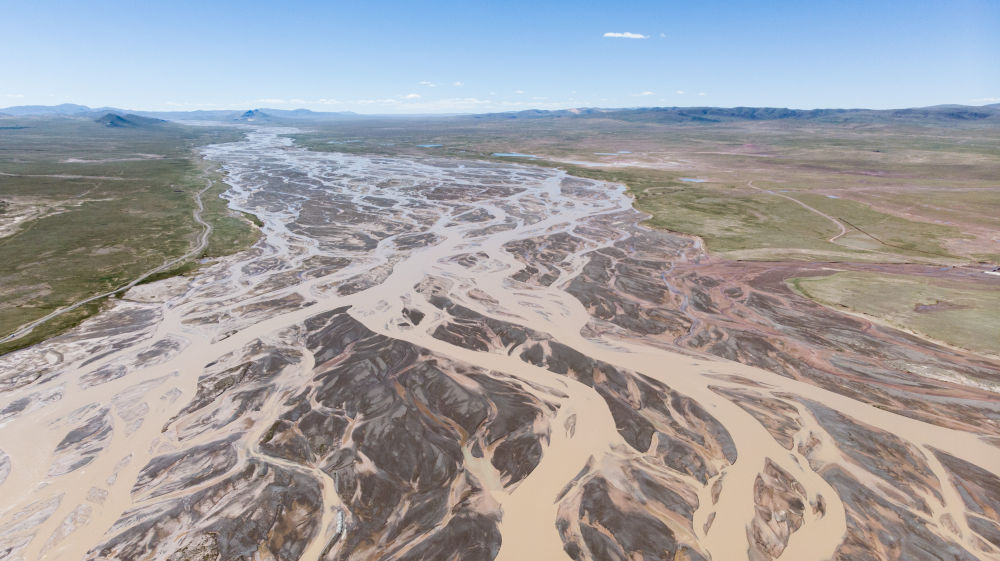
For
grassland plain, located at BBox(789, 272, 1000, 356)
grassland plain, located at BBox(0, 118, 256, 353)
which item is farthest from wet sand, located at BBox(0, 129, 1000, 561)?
grassland plain, located at BBox(0, 118, 256, 353)

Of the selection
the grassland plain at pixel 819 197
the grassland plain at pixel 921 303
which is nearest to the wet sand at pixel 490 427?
the grassland plain at pixel 921 303

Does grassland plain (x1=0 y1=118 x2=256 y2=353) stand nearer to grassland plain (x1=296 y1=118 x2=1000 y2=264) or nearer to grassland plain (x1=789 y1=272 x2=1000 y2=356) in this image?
grassland plain (x1=789 y1=272 x2=1000 y2=356)

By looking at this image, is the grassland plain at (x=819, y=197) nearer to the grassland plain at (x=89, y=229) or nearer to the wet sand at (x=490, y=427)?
the wet sand at (x=490, y=427)

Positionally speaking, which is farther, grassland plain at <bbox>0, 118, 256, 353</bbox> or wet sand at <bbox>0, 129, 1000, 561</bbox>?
grassland plain at <bbox>0, 118, 256, 353</bbox>

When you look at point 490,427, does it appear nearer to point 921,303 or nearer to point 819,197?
point 921,303

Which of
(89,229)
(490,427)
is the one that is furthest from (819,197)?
(89,229)
